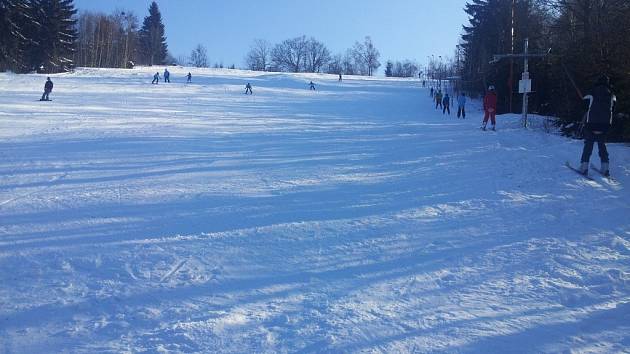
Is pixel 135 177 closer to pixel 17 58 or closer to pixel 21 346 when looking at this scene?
pixel 21 346

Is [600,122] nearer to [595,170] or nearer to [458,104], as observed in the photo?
[595,170]

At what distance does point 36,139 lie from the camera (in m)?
14.9

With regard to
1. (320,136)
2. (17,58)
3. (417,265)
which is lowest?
(417,265)

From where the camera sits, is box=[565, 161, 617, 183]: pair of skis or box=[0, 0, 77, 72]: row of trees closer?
box=[565, 161, 617, 183]: pair of skis

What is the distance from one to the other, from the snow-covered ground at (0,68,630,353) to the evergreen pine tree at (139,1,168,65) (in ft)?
357

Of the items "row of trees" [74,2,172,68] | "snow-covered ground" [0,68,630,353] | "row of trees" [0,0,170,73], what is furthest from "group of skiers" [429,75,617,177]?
"row of trees" [74,2,172,68]

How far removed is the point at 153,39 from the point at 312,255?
4613 inches

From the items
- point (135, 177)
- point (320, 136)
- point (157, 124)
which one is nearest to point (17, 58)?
point (157, 124)

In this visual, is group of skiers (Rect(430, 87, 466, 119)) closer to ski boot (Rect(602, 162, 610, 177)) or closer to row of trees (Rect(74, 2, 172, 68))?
ski boot (Rect(602, 162, 610, 177))

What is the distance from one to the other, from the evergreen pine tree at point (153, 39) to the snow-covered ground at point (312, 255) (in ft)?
357

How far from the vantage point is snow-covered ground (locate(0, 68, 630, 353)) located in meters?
4.02

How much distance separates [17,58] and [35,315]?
66.1 m

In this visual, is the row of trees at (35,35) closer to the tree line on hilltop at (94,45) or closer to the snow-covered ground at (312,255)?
the tree line on hilltop at (94,45)

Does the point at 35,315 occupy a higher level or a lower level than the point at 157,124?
lower
